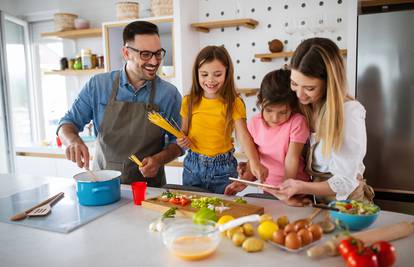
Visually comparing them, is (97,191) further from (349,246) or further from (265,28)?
(265,28)

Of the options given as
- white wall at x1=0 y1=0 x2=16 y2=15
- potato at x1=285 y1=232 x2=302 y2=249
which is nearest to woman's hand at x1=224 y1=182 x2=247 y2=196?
potato at x1=285 y1=232 x2=302 y2=249

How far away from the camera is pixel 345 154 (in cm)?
126

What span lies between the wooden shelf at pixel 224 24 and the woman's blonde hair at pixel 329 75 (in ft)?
5.33

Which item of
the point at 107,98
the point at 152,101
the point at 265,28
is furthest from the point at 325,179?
the point at 265,28

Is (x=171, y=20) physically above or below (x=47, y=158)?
above

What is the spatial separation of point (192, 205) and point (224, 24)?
6.61 ft

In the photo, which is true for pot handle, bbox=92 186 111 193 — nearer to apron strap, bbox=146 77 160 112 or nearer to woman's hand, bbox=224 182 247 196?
woman's hand, bbox=224 182 247 196

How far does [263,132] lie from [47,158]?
256cm

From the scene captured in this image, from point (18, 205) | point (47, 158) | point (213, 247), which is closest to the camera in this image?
point (213, 247)

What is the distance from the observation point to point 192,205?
4.13ft

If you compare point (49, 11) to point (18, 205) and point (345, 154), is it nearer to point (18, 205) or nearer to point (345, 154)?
point (18, 205)

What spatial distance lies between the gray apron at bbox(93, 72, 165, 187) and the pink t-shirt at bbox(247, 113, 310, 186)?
53 centimetres

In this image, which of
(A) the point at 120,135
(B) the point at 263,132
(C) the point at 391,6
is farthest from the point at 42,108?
(C) the point at 391,6

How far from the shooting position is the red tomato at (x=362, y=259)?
792mm
